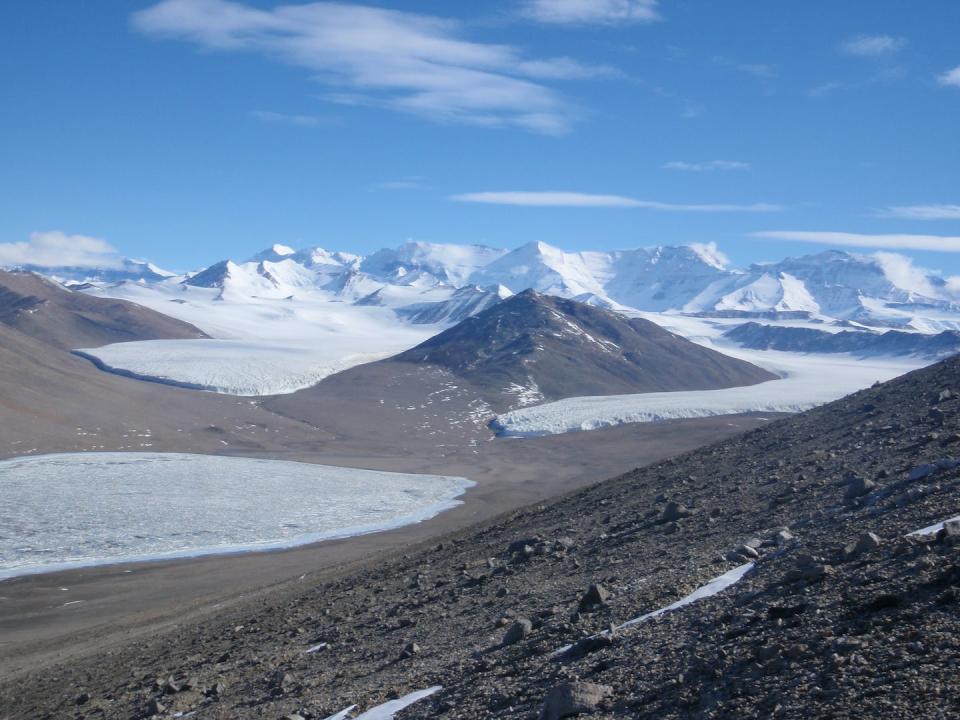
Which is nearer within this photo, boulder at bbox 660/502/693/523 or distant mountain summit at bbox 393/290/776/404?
boulder at bbox 660/502/693/523

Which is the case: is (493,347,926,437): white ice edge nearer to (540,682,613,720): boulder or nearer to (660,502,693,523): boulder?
(660,502,693,523): boulder

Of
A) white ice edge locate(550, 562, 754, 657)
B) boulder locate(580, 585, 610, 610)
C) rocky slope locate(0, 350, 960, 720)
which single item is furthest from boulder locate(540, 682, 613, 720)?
boulder locate(580, 585, 610, 610)

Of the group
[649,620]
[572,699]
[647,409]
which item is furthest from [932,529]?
[647,409]

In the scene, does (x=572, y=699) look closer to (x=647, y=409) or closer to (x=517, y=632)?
(x=517, y=632)

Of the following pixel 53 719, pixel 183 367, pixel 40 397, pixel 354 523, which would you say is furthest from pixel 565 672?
pixel 183 367

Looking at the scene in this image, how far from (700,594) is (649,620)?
1000mm

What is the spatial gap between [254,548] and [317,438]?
183 ft

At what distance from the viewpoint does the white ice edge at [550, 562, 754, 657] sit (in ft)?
36.2

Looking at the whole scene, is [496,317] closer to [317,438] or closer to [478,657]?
[317,438]

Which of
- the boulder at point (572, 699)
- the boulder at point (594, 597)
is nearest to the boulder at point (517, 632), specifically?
the boulder at point (594, 597)

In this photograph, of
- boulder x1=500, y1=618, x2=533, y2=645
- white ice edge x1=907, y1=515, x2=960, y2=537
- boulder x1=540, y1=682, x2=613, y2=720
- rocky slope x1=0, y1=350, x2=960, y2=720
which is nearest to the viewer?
rocky slope x1=0, y1=350, x2=960, y2=720

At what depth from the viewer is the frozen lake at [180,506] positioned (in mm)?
40031

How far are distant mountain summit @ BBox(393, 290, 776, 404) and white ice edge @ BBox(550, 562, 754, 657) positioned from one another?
381ft

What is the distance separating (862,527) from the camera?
1312 centimetres
